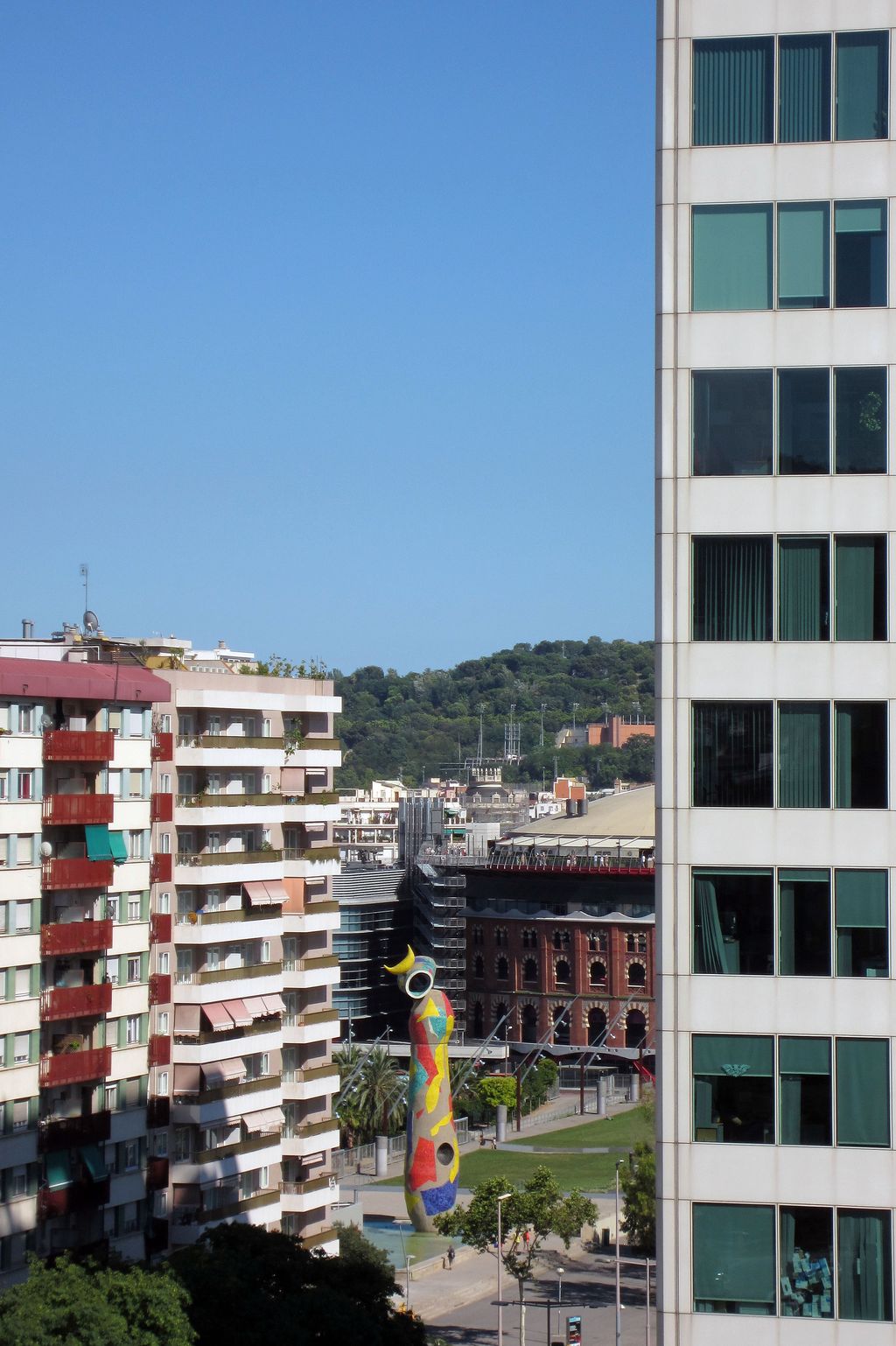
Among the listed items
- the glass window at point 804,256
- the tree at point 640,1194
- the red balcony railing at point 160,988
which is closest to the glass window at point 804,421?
the glass window at point 804,256

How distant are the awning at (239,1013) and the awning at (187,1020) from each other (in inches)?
63.7

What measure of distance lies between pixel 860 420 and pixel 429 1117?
254 ft

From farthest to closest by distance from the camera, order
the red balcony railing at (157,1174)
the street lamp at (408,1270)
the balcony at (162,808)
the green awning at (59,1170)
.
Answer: the street lamp at (408,1270) → the balcony at (162,808) → the red balcony railing at (157,1174) → the green awning at (59,1170)

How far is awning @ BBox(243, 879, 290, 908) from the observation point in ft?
241

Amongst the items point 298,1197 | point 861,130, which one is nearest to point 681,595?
point 861,130

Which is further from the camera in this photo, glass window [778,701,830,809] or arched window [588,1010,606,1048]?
arched window [588,1010,606,1048]

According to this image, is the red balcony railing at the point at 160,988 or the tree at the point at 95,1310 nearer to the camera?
the tree at the point at 95,1310

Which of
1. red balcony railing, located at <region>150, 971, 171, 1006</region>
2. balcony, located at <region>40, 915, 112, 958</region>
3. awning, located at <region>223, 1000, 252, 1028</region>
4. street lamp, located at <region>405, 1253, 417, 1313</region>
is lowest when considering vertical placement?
street lamp, located at <region>405, 1253, 417, 1313</region>

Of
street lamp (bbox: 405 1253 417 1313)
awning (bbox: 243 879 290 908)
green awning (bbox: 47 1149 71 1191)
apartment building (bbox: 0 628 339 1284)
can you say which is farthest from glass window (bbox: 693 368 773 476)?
street lamp (bbox: 405 1253 417 1313)

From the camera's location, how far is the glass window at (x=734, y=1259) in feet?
68.9

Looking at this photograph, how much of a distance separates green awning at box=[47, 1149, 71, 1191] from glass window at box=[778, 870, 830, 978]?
1589 inches

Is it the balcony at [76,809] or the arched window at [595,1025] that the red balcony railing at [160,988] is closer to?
the balcony at [76,809]

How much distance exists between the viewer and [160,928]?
67.6 meters

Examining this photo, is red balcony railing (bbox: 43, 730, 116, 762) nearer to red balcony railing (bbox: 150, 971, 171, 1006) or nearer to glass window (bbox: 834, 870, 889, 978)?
red balcony railing (bbox: 150, 971, 171, 1006)
